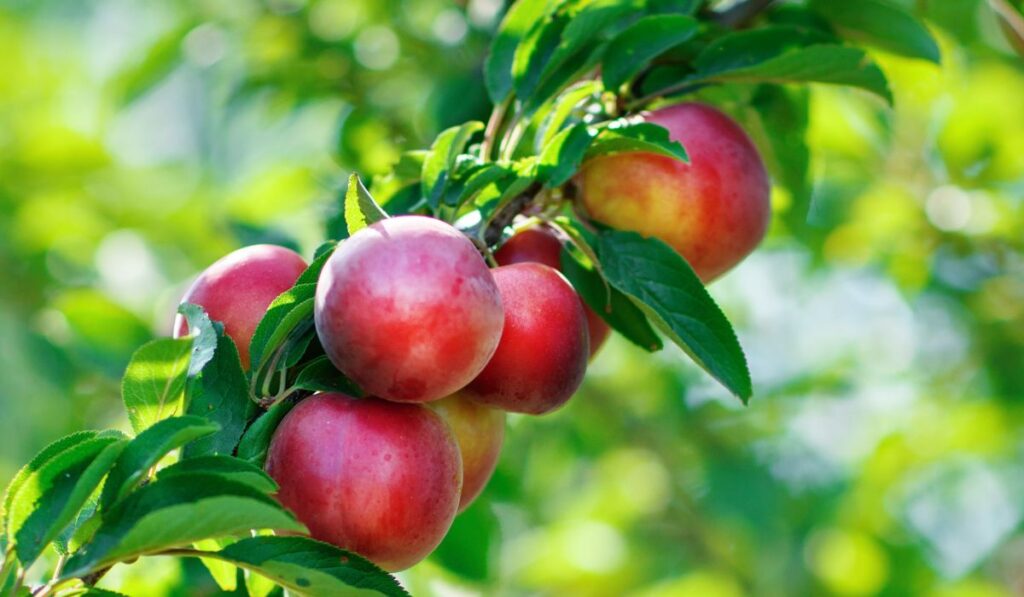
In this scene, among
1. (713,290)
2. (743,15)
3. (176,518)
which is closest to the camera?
(176,518)

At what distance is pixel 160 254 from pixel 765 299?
53.9 inches

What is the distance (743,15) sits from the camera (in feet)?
4.16

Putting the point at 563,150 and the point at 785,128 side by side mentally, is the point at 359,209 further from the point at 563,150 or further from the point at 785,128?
the point at 785,128

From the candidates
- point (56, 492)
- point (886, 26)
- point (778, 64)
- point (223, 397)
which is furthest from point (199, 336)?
point (886, 26)

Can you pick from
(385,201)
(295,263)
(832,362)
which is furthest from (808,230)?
(295,263)

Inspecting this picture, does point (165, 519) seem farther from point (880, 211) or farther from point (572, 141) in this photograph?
point (880, 211)

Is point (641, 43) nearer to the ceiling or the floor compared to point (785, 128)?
nearer to the ceiling

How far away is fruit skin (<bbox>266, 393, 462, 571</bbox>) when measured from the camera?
0.79 m

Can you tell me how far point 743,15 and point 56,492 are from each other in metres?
0.90

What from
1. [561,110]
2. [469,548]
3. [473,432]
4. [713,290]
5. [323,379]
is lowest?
[713,290]

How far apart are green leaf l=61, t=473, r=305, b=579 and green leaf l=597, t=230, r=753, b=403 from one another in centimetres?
37

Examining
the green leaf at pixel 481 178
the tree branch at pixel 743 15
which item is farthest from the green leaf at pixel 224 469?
the tree branch at pixel 743 15

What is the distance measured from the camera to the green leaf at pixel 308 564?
74 centimetres

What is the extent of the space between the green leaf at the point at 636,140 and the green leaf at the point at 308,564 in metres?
0.43
